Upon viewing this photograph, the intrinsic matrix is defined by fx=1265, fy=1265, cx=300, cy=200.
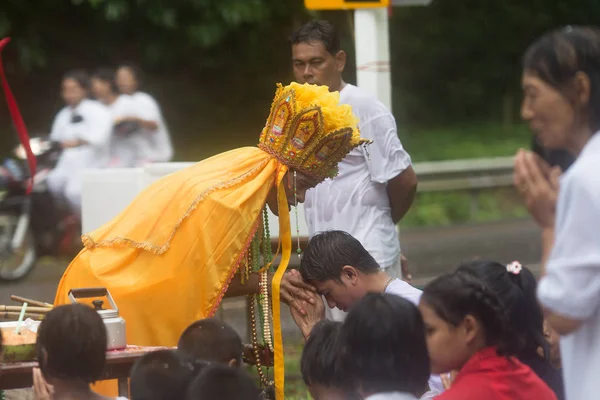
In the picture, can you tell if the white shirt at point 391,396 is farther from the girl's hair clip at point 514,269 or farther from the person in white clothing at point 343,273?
the person in white clothing at point 343,273

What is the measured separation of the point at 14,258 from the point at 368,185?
552 centimetres

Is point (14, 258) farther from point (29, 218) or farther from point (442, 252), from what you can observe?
point (442, 252)

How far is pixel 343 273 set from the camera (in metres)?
4.70

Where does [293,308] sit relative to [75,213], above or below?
above

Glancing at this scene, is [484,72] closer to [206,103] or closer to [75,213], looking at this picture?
[206,103]

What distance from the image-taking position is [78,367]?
3.79 meters

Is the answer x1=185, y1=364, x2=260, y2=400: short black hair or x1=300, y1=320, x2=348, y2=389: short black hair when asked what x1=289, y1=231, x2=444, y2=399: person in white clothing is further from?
x1=185, y1=364, x2=260, y2=400: short black hair

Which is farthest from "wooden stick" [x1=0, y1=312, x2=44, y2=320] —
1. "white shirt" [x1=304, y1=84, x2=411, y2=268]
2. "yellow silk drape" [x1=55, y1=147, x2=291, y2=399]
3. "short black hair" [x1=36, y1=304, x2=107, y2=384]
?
"white shirt" [x1=304, y1=84, x2=411, y2=268]

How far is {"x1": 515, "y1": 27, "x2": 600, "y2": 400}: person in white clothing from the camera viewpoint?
298cm

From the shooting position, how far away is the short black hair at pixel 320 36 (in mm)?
6270

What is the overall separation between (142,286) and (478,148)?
12.0 meters

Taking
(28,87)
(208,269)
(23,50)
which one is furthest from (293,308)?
(28,87)

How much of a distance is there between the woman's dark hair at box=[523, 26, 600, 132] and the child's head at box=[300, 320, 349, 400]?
44.2 inches

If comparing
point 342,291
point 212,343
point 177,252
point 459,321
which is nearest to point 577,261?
point 459,321
